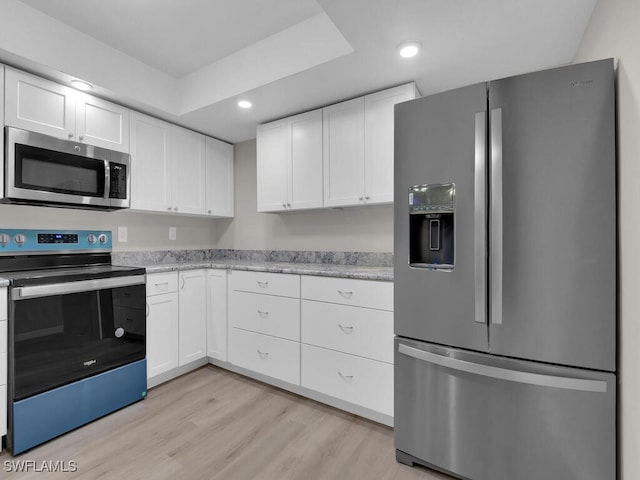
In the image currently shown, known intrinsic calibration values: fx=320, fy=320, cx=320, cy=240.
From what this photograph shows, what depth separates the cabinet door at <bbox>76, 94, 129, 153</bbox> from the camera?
227 cm

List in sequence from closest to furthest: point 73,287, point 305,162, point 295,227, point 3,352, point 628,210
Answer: point 628,210 → point 3,352 → point 73,287 → point 305,162 → point 295,227

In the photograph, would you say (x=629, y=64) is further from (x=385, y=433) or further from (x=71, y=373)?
(x=71, y=373)

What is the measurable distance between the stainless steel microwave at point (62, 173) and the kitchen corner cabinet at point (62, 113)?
7 cm

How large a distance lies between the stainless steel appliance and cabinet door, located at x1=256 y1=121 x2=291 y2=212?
119cm

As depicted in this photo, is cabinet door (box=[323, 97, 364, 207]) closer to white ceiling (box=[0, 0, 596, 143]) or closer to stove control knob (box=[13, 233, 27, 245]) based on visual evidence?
white ceiling (box=[0, 0, 596, 143])

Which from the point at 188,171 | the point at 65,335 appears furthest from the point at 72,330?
the point at 188,171

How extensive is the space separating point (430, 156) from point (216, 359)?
8.03ft

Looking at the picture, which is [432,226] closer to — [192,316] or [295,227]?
[295,227]

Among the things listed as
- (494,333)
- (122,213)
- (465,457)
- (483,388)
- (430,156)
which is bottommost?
(465,457)

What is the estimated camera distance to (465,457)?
4.80 feet

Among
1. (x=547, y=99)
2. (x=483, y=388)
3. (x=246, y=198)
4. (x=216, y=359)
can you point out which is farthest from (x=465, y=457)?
(x=246, y=198)

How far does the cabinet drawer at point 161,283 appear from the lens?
7.92ft

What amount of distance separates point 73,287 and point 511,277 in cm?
235

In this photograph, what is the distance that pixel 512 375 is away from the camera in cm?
133
